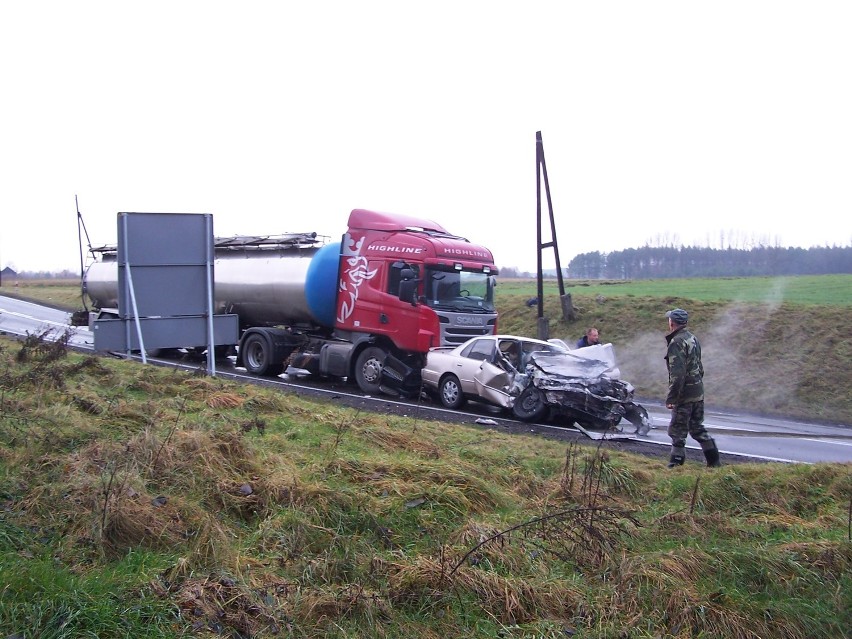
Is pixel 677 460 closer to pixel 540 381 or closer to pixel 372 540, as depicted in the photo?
pixel 540 381

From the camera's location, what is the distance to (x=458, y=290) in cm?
1661

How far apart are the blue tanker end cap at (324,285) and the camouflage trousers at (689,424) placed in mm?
10670

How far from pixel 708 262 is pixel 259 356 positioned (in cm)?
2619

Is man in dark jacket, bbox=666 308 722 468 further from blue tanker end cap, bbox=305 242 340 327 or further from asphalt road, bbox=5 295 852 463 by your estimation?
blue tanker end cap, bbox=305 242 340 327

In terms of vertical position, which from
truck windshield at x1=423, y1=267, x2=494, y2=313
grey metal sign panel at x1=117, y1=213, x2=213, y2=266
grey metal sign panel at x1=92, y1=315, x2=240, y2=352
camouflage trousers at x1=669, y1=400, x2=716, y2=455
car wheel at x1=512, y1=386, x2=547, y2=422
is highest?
grey metal sign panel at x1=117, y1=213, x2=213, y2=266

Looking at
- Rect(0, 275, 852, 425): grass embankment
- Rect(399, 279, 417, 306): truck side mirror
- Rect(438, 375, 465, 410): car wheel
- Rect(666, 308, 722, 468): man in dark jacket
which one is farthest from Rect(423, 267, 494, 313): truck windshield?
Rect(666, 308, 722, 468): man in dark jacket

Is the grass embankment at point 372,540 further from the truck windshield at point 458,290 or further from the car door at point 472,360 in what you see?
the truck windshield at point 458,290

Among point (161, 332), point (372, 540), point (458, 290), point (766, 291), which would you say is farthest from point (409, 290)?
point (766, 291)

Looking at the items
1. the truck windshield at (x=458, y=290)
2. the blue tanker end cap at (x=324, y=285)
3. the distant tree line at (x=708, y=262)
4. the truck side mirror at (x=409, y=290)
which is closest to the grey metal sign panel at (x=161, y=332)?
the truck side mirror at (x=409, y=290)

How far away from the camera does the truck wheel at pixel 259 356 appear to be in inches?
750

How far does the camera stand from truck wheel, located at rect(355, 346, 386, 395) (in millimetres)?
16672

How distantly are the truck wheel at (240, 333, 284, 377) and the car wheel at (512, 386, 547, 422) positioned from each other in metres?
7.79

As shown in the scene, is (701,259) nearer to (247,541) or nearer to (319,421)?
(319,421)

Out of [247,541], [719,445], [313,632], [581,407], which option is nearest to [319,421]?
[247,541]
